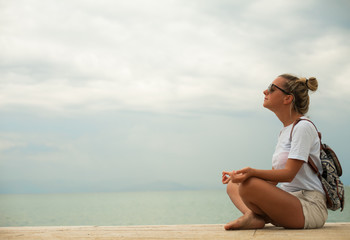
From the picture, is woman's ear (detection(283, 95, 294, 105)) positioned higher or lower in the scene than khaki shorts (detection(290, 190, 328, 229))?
higher

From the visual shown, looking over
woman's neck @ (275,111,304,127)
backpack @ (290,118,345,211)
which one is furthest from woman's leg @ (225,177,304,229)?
woman's neck @ (275,111,304,127)

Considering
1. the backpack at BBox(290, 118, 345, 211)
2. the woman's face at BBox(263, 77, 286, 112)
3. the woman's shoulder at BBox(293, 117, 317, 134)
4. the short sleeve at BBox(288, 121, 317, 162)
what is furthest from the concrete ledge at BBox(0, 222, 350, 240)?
the woman's face at BBox(263, 77, 286, 112)

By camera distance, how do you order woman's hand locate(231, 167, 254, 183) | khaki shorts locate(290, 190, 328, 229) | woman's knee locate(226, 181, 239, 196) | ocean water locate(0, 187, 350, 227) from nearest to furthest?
woman's hand locate(231, 167, 254, 183)
khaki shorts locate(290, 190, 328, 229)
woman's knee locate(226, 181, 239, 196)
ocean water locate(0, 187, 350, 227)

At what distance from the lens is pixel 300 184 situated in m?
3.90

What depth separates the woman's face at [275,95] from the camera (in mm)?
3992

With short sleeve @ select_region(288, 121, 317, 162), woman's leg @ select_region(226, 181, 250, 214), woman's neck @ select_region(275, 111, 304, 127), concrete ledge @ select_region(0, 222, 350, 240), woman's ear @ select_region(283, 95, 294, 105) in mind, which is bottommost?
concrete ledge @ select_region(0, 222, 350, 240)

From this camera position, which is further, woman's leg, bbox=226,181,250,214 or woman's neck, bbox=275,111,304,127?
woman's leg, bbox=226,181,250,214

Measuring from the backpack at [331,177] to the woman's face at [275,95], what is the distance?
0.29 m

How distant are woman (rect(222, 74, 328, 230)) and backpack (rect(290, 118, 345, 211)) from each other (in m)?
0.05

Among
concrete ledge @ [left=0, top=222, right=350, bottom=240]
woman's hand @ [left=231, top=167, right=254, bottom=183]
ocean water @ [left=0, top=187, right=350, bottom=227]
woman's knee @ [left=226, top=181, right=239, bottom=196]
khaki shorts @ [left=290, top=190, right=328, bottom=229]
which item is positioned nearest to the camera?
concrete ledge @ [left=0, top=222, right=350, bottom=240]

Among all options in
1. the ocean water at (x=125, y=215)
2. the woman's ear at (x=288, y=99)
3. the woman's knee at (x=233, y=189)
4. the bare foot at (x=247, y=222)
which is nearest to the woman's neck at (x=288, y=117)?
the woman's ear at (x=288, y=99)

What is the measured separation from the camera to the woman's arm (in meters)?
3.63

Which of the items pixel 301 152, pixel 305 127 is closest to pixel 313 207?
pixel 301 152

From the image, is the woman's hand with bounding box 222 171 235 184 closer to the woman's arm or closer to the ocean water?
the woman's arm
